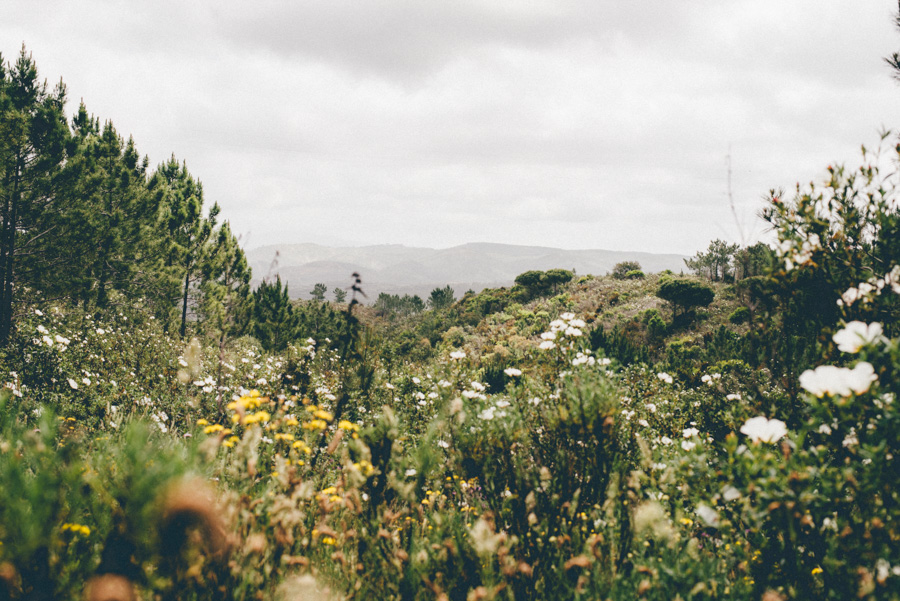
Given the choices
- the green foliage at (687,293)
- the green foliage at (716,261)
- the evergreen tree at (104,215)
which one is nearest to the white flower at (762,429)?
the evergreen tree at (104,215)

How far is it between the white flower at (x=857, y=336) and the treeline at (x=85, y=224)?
6.86 m

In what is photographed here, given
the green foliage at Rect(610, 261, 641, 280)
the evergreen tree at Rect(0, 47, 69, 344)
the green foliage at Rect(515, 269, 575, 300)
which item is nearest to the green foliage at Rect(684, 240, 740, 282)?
the green foliage at Rect(610, 261, 641, 280)

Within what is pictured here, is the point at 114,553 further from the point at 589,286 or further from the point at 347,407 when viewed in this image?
the point at 589,286

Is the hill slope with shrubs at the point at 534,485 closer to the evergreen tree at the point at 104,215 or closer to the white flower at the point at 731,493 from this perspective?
the white flower at the point at 731,493

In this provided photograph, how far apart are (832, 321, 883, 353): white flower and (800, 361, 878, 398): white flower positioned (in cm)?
13

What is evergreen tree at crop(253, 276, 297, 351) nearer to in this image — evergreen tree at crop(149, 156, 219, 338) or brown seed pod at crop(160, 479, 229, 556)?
evergreen tree at crop(149, 156, 219, 338)

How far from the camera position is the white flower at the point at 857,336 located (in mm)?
1567

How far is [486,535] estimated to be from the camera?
1716mm

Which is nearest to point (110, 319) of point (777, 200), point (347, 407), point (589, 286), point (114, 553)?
point (347, 407)

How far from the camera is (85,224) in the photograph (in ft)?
38.1

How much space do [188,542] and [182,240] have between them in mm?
18947

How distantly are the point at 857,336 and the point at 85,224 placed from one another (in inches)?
600

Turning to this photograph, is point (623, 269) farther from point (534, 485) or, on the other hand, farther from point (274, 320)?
point (534, 485)

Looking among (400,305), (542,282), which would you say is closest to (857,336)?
(542,282)
